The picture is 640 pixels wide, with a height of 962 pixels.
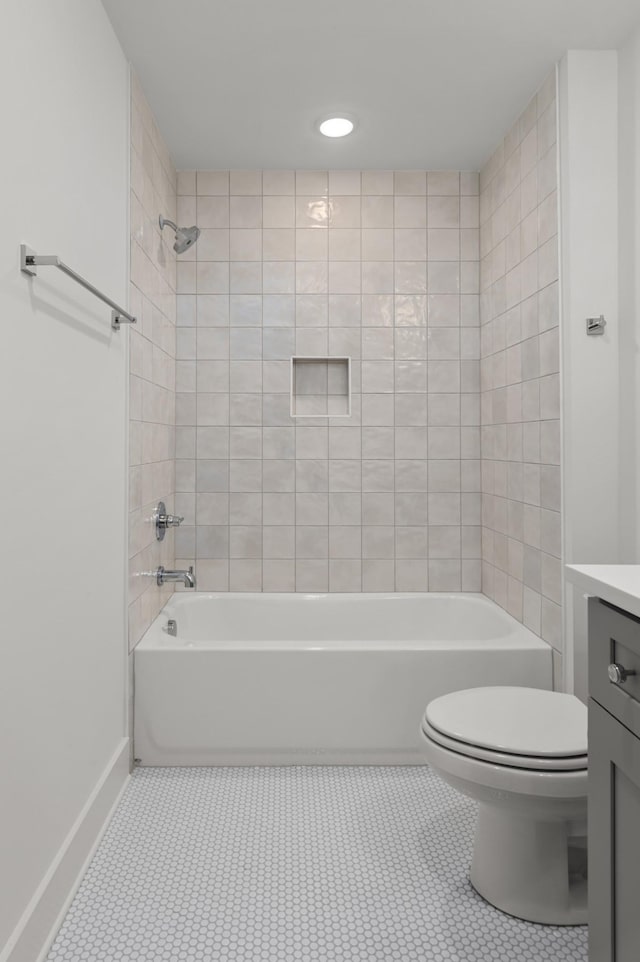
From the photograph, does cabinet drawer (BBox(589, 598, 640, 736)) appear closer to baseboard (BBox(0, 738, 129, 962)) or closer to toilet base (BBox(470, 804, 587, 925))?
toilet base (BBox(470, 804, 587, 925))

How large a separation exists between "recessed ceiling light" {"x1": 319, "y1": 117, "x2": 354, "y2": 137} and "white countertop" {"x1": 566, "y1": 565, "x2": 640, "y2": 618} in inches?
83.1

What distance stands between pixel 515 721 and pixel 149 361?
1.81 m

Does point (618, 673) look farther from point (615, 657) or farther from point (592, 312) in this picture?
point (592, 312)

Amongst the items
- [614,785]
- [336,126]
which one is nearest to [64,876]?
[614,785]

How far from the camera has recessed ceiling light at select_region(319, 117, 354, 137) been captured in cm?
252

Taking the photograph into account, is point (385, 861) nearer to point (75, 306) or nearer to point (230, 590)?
point (230, 590)

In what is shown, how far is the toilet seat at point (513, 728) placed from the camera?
57.9 inches

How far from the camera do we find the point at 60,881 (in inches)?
60.1

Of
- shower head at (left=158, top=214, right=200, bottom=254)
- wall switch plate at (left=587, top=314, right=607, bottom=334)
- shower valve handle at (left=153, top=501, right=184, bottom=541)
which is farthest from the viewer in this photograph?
shower head at (left=158, top=214, right=200, bottom=254)

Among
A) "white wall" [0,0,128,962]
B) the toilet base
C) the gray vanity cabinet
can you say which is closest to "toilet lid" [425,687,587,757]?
the toilet base

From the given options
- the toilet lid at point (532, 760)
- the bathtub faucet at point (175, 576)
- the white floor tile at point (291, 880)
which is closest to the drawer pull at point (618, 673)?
the toilet lid at point (532, 760)

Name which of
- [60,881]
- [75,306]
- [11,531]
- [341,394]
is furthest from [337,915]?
[341,394]

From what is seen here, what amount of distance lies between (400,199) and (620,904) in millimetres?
2819

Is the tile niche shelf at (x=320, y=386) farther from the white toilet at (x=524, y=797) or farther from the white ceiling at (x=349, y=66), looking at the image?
the white toilet at (x=524, y=797)
